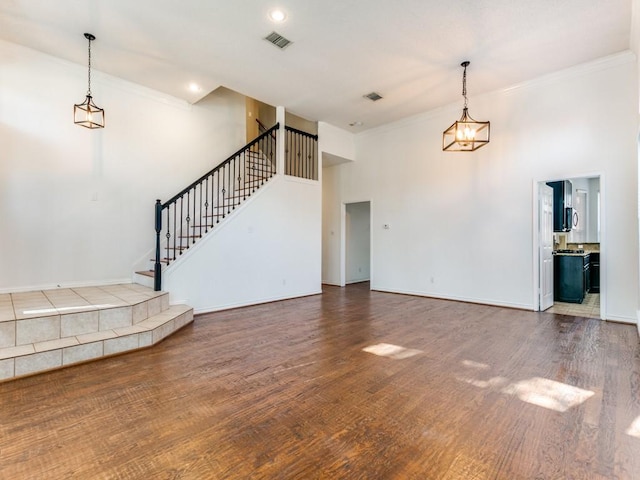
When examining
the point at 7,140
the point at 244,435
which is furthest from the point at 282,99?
the point at 244,435

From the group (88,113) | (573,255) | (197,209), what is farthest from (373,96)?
(573,255)

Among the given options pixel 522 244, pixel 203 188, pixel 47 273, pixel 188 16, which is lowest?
pixel 47 273

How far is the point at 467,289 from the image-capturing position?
20.0ft

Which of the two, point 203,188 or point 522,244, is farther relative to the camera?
point 203,188

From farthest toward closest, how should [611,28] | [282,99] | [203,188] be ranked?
1. [203,188]
2. [282,99]
3. [611,28]

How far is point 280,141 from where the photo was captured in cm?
640

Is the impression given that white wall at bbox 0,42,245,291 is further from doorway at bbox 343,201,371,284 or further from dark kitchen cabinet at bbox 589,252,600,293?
dark kitchen cabinet at bbox 589,252,600,293

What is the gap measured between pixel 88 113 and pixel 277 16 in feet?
8.96

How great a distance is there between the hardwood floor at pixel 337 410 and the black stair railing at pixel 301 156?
14.1 feet

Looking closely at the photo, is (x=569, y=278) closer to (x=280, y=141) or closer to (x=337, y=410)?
(x=337, y=410)

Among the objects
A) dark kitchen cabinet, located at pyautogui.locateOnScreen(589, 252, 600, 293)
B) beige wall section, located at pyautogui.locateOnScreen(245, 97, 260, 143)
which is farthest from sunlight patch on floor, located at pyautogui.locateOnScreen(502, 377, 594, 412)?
beige wall section, located at pyautogui.locateOnScreen(245, 97, 260, 143)

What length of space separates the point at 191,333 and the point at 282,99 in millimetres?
4456

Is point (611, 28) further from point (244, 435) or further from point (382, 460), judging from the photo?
point (244, 435)

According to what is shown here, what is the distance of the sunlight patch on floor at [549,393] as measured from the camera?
93.1 inches
